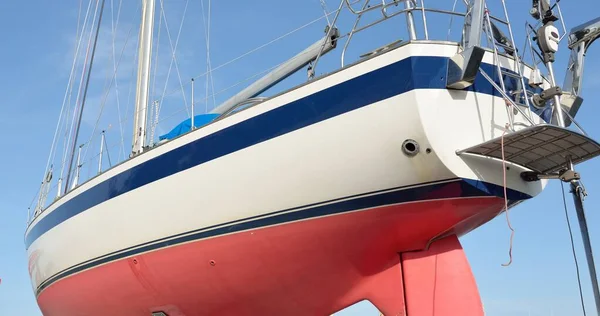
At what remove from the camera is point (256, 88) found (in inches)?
299

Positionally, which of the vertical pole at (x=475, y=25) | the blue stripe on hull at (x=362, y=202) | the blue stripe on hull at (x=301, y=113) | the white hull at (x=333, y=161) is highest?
the vertical pole at (x=475, y=25)

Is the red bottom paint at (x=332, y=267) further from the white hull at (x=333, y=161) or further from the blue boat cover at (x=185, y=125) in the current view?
the blue boat cover at (x=185, y=125)

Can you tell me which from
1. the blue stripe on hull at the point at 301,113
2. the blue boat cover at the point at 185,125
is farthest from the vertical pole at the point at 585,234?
the blue boat cover at the point at 185,125

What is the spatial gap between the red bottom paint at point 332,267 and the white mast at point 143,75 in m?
2.15

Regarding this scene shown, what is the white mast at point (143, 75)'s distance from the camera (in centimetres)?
755

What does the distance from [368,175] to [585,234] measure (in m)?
1.79

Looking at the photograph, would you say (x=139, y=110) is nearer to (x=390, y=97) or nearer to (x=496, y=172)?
(x=390, y=97)

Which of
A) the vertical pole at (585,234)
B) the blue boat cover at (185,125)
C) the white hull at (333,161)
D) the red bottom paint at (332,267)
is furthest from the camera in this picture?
the blue boat cover at (185,125)

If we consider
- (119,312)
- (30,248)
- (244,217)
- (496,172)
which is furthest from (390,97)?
(30,248)

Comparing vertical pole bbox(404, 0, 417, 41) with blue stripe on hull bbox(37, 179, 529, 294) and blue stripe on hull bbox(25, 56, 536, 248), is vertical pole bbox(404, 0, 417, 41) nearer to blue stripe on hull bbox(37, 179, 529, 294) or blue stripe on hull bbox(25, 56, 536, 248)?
blue stripe on hull bbox(25, 56, 536, 248)

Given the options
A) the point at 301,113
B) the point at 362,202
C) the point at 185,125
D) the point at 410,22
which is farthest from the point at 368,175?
the point at 185,125

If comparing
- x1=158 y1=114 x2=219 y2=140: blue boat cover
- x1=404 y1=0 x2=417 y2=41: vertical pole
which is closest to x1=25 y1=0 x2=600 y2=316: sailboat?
x1=404 y1=0 x2=417 y2=41: vertical pole

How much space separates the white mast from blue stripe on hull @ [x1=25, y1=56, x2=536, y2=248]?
1.27 metres

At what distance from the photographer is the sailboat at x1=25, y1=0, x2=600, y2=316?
14.2 ft
